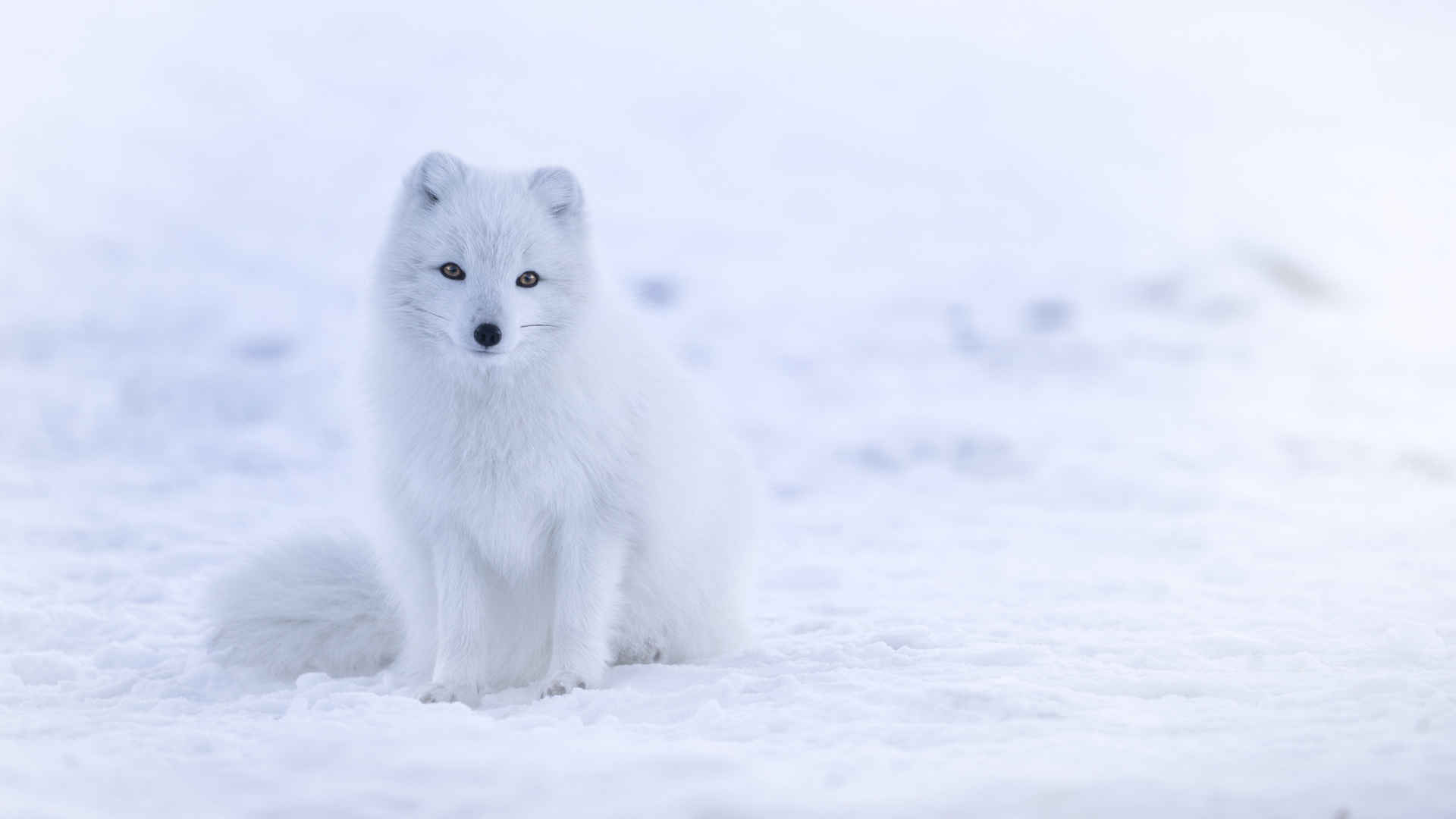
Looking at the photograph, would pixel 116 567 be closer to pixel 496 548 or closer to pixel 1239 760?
pixel 496 548

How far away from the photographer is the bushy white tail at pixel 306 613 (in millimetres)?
3260

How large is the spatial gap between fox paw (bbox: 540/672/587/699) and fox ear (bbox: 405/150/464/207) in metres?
1.16

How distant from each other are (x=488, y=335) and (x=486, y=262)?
0.20 m

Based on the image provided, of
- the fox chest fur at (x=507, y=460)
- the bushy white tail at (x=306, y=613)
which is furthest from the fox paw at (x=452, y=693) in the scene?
the bushy white tail at (x=306, y=613)

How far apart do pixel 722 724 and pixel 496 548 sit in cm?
78

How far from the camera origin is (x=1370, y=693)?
2482 millimetres

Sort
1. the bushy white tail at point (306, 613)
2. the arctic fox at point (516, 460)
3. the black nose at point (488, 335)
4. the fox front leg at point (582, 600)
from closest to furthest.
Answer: the black nose at point (488, 335) → the arctic fox at point (516, 460) → the fox front leg at point (582, 600) → the bushy white tail at point (306, 613)

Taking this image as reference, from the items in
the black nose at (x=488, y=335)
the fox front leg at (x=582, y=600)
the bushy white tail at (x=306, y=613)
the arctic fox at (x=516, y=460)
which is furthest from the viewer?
the bushy white tail at (x=306, y=613)

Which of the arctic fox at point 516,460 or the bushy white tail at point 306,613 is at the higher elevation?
the arctic fox at point 516,460

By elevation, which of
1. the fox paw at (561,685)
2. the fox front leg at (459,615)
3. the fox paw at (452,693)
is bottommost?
the fox paw at (452,693)

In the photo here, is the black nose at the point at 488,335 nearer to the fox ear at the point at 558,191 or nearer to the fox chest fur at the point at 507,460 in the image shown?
the fox chest fur at the point at 507,460

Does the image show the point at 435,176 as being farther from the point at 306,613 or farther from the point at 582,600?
the point at 306,613

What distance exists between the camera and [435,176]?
2.92 metres

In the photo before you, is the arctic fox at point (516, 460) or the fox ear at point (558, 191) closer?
the arctic fox at point (516, 460)
